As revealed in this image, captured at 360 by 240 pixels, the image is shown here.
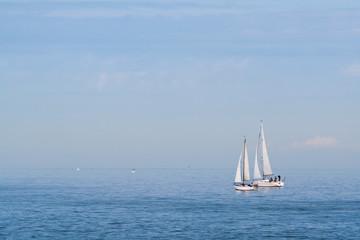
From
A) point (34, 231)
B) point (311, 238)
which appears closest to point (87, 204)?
point (34, 231)

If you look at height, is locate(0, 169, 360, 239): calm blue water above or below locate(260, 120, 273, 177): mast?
below

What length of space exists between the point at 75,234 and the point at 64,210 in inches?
1149

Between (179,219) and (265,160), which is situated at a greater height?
(265,160)

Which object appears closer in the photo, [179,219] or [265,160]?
[179,219]

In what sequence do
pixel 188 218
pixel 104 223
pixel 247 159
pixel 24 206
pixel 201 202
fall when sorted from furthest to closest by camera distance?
pixel 247 159, pixel 201 202, pixel 24 206, pixel 188 218, pixel 104 223

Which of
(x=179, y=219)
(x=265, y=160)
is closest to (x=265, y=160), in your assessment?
(x=265, y=160)

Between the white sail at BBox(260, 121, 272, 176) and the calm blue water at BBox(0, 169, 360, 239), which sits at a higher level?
the white sail at BBox(260, 121, 272, 176)

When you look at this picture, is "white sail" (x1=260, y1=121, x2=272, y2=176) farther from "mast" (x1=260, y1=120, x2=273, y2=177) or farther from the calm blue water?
the calm blue water

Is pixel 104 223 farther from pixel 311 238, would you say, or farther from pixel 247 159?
pixel 247 159

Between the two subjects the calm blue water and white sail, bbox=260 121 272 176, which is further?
white sail, bbox=260 121 272 176

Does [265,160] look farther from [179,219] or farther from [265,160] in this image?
[179,219]

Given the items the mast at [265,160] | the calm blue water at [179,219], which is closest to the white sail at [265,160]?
the mast at [265,160]

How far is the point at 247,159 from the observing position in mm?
154625

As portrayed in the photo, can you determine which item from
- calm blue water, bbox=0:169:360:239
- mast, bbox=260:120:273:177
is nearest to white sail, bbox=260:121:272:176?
mast, bbox=260:120:273:177
